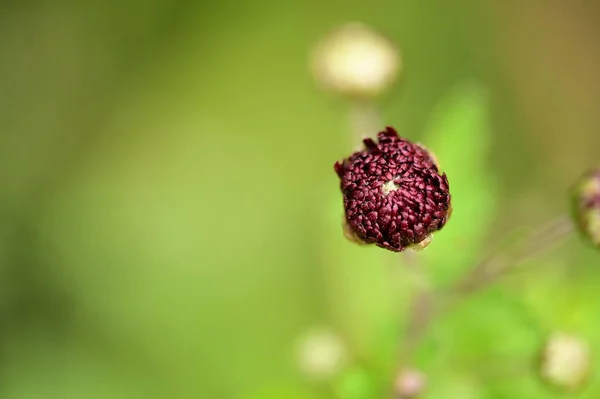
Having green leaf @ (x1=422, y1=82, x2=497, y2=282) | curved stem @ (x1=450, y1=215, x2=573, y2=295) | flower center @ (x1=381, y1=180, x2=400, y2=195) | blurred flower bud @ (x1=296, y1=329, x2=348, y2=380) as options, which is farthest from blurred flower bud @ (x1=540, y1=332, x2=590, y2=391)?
flower center @ (x1=381, y1=180, x2=400, y2=195)

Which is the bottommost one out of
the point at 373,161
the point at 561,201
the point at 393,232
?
the point at 393,232

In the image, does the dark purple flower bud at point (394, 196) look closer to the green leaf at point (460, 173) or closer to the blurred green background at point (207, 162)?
the green leaf at point (460, 173)

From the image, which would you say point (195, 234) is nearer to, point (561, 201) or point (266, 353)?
point (266, 353)

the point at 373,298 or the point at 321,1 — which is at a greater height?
the point at 321,1

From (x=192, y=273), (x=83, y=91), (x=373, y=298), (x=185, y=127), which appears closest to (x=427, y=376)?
(x=373, y=298)

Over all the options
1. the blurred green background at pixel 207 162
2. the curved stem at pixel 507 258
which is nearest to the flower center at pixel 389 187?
the curved stem at pixel 507 258

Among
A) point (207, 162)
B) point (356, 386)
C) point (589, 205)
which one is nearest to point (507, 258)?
point (589, 205)

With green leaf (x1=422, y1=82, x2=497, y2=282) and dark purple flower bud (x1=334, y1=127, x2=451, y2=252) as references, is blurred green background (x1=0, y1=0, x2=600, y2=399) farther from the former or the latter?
dark purple flower bud (x1=334, y1=127, x2=451, y2=252)
